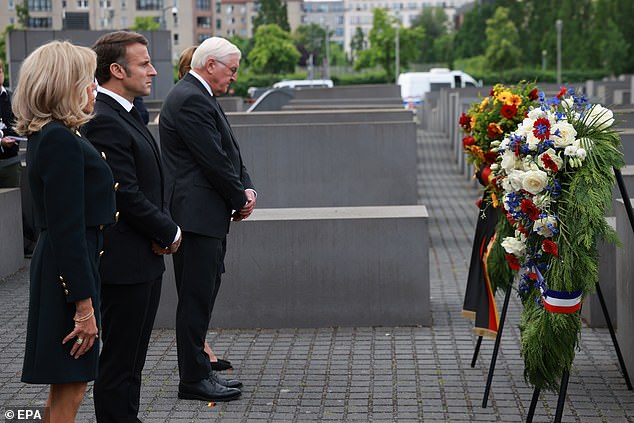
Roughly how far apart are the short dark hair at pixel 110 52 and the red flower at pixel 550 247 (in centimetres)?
216

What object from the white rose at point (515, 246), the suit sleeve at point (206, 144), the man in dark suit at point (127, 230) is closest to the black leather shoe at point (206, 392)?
the suit sleeve at point (206, 144)

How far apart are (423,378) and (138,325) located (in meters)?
2.53

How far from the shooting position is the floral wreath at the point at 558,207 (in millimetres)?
5645

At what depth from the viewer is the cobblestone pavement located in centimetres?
649

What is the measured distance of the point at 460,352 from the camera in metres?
8.01

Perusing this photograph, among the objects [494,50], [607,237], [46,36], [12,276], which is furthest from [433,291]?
[494,50]

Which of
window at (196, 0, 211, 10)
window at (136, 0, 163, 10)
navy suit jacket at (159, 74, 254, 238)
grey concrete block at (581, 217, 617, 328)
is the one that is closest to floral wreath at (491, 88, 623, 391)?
navy suit jacket at (159, 74, 254, 238)

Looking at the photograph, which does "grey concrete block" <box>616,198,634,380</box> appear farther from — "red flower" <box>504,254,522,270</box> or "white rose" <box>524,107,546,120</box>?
"white rose" <box>524,107,546,120</box>

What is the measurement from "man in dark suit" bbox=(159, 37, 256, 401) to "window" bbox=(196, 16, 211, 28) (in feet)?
Result: 533

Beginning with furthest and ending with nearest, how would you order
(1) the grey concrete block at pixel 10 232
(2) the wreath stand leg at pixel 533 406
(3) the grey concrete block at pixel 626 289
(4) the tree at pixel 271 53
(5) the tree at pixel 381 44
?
(4) the tree at pixel 271 53, (5) the tree at pixel 381 44, (1) the grey concrete block at pixel 10 232, (3) the grey concrete block at pixel 626 289, (2) the wreath stand leg at pixel 533 406

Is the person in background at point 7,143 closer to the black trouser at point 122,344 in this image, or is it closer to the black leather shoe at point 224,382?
the black leather shoe at point 224,382

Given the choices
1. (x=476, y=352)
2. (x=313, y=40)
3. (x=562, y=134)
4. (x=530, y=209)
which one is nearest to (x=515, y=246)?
(x=530, y=209)

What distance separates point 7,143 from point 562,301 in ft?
24.4

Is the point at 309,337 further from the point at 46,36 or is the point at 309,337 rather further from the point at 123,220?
the point at 46,36
